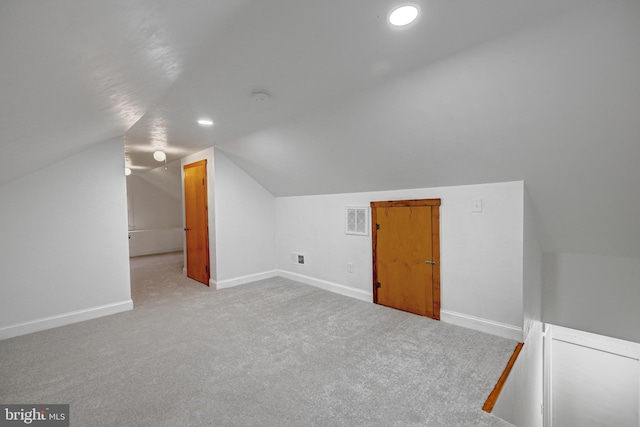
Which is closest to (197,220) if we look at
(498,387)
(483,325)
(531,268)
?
(483,325)

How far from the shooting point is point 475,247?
3.12m

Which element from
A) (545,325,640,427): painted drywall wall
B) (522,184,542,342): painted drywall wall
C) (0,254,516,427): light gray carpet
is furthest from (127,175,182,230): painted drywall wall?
(545,325,640,427): painted drywall wall

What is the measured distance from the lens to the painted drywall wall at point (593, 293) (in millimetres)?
3025

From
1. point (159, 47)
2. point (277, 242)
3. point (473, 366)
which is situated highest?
point (159, 47)

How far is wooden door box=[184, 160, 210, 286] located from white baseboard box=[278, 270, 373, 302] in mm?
1383

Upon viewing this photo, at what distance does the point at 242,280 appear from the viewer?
4992mm

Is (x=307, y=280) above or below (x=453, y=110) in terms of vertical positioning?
below

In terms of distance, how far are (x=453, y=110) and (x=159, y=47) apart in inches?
83.1

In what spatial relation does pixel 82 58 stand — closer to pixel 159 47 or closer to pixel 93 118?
pixel 159 47

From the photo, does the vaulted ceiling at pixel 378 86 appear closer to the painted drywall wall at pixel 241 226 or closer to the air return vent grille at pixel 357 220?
the air return vent grille at pixel 357 220

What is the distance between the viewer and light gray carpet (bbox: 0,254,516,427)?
6.22 ft

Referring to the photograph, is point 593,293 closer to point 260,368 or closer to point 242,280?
point 260,368

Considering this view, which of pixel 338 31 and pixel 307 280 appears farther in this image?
pixel 307 280

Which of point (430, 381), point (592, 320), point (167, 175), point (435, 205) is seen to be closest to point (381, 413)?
point (430, 381)
